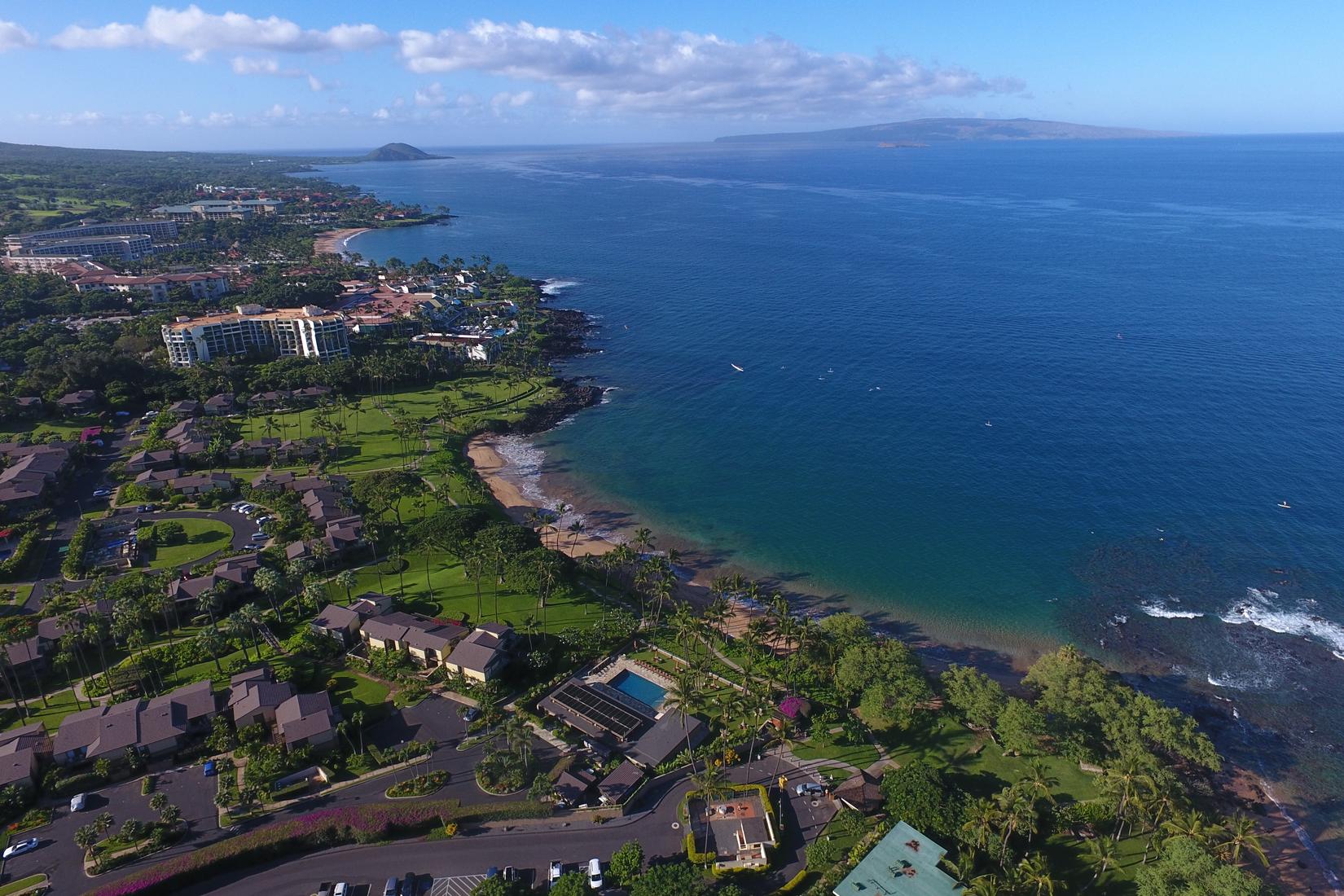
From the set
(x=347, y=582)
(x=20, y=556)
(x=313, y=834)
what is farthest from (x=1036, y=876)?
(x=20, y=556)

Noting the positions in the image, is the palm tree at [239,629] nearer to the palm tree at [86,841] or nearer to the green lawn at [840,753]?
the palm tree at [86,841]

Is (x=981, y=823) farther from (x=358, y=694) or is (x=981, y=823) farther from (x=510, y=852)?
(x=358, y=694)

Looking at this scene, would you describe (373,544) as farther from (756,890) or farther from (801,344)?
(801,344)

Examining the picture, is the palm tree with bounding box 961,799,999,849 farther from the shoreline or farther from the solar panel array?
the solar panel array

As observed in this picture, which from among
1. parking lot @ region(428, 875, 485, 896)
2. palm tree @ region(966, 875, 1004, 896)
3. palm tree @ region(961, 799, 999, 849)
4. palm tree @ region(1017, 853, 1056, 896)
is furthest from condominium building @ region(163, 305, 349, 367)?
palm tree @ region(1017, 853, 1056, 896)

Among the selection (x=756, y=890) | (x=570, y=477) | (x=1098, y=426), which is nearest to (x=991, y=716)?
(x=756, y=890)

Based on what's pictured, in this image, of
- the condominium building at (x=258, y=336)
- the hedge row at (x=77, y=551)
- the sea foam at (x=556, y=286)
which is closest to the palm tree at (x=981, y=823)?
the hedge row at (x=77, y=551)
